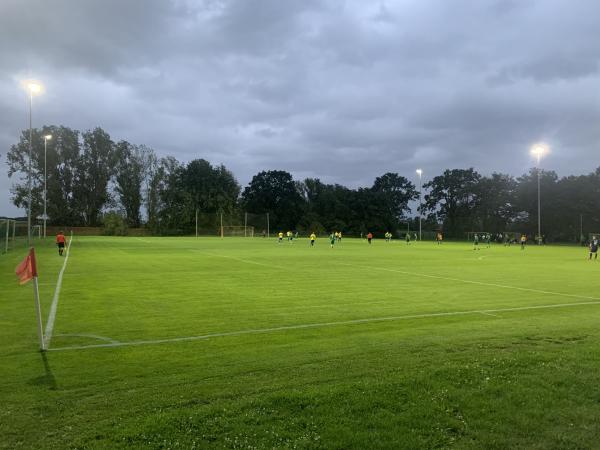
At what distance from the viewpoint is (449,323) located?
35.3 feet

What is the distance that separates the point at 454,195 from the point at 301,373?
131 meters

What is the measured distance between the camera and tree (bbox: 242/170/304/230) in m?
121

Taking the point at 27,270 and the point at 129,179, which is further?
the point at 129,179

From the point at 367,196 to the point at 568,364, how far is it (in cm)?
11683

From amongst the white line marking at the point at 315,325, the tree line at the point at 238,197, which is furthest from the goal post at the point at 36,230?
the white line marking at the point at 315,325

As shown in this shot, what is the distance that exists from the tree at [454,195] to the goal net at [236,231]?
163 ft

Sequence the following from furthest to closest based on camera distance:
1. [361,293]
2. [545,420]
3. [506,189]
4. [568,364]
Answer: [506,189], [361,293], [568,364], [545,420]

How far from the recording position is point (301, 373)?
6.63 metres

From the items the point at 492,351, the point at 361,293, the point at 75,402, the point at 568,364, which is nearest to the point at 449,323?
the point at 492,351

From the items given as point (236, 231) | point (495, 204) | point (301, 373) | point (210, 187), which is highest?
point (210, 187)

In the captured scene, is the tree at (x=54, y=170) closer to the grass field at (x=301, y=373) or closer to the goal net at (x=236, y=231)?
the goal net at (x=236, y=231)

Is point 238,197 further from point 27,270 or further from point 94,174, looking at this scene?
point 27,270

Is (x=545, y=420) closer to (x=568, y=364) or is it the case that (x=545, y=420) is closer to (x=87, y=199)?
(x=568, y=364)

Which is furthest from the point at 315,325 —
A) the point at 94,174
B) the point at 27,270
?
the point at 94,174
